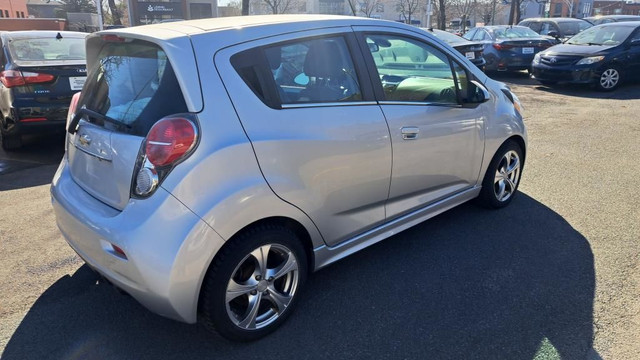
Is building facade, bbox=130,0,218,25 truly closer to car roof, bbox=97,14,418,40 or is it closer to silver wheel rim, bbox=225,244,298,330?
car roof, bbox=97,14,418,40

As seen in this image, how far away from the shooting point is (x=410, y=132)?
3.14 meters

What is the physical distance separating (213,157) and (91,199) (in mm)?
835

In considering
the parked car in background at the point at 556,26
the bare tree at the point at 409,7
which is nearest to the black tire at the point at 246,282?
the parked car in background at the point at 556,26

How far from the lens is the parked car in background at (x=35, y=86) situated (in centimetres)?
570

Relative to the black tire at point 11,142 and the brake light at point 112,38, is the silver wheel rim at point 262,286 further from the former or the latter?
the black tire at point 11,142

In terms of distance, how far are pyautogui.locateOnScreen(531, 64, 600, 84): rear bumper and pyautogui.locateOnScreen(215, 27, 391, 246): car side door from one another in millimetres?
9596

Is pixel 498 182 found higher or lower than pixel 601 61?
lower

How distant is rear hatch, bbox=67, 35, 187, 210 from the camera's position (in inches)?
90.9

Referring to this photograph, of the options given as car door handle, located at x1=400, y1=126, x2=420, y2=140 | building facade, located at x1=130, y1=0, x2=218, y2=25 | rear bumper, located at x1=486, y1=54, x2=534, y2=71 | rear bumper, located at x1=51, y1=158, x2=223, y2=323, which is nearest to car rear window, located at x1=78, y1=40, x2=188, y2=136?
rear bumper, located at x1=51, y1=158, x2=223, y2=323

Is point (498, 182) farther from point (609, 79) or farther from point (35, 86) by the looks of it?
point (609, 79)

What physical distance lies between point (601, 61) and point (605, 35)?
1.35 meters

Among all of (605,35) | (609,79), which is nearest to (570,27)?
(605,35)

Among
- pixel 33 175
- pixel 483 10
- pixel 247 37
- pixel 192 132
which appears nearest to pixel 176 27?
pixel 247 37

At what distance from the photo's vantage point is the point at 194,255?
2.21m
